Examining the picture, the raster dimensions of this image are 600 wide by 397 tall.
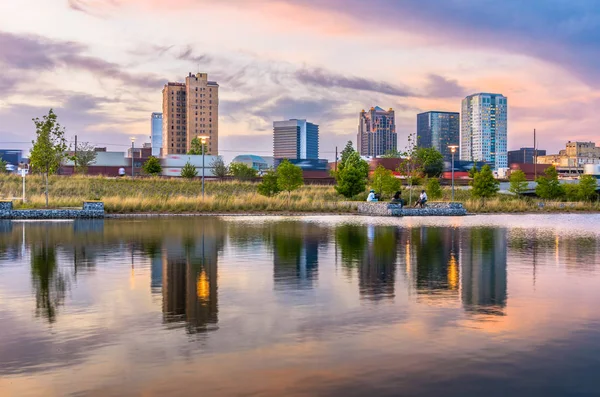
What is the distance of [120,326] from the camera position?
7.42 meters

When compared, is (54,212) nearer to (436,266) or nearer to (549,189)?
(436,266)

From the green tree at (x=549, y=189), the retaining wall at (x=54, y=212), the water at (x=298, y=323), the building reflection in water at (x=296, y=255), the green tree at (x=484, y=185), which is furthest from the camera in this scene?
the green tree at (x=549, y=189)

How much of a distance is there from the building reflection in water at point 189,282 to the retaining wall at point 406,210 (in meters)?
18.0

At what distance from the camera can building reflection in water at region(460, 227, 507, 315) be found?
884 cm

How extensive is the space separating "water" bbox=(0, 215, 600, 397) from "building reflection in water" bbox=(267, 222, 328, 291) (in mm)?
81

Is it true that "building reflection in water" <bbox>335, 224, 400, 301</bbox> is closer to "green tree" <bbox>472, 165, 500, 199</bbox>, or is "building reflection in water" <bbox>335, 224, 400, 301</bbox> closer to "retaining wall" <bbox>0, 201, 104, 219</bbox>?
"retaining wall" <bbox>0, 201, 104, 219</bbox>

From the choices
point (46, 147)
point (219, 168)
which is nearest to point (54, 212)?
point (46, 147)

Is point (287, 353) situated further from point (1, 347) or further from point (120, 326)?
point (1, 347)

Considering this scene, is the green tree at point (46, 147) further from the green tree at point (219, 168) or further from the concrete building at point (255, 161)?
the concrete building at point (255, 161)

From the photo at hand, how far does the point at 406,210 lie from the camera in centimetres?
3466

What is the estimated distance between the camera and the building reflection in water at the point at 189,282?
25.9ft

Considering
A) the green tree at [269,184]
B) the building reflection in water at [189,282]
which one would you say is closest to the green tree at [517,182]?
the green tree at [269,184]

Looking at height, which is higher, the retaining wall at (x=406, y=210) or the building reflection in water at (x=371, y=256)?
the retaining wall at (x=406, y=210)

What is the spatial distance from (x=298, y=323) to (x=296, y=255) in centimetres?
699
